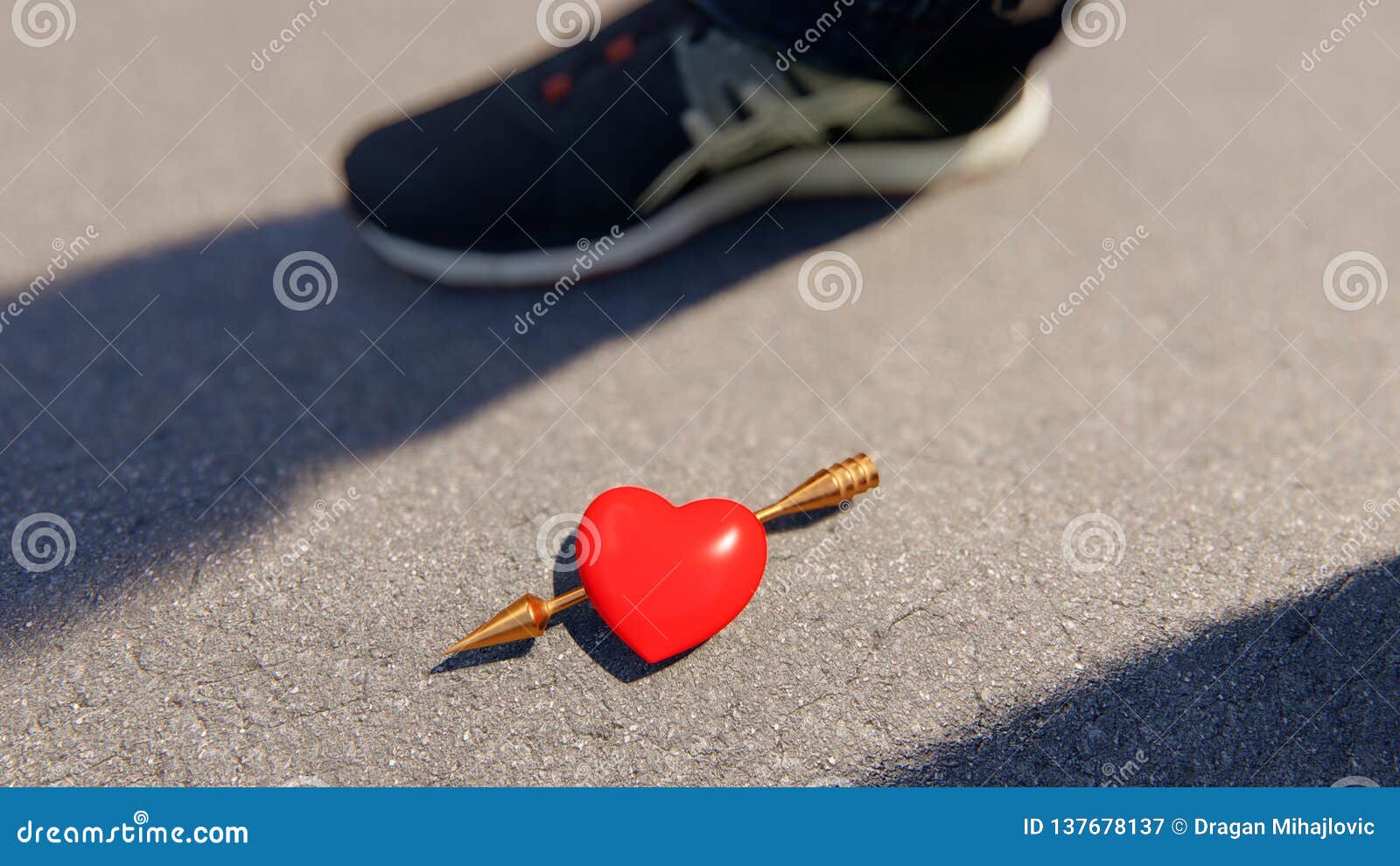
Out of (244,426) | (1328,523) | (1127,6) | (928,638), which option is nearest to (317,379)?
(244,426)

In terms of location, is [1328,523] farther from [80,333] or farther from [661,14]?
[80,333]

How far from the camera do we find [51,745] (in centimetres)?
88
